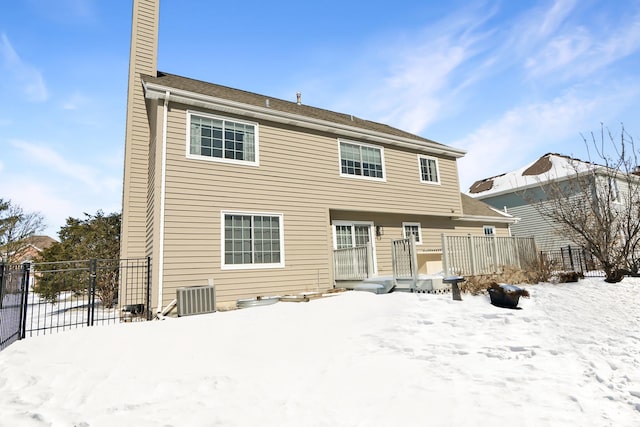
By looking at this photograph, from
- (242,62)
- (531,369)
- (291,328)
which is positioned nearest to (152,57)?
(242,62)

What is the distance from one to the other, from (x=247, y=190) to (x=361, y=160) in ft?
16.8

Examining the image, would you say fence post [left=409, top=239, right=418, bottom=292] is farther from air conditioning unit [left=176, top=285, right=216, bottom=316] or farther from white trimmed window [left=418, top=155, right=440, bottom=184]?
white trimmed window [left=418, top=155, right=440, bottom=184]

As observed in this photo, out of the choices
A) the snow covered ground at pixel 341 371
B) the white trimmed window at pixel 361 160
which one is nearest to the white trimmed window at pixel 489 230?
the white trimmed window at pixel 361 160

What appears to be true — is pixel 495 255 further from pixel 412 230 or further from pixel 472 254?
pixel 412 230

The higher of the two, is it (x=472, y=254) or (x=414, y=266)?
(x=472, y=254)

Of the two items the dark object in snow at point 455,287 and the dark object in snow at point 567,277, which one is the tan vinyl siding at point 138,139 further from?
the dark object in snow at point 567,277

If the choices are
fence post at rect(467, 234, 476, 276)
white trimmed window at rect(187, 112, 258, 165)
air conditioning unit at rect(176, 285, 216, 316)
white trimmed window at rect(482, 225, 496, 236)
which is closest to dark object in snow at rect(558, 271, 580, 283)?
fence post at rect(467, 234, 476, 276)

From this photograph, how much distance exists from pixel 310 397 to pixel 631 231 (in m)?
14.7

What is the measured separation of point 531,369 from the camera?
442 centimetres

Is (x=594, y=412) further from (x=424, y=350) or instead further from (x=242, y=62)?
(x=242, y=62)

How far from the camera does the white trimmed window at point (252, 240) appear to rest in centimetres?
1009

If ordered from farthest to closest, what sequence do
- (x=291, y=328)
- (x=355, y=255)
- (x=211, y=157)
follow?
1. (x=355, y=255)
2. (x=211, y=157)
3. (x=291, y=328)

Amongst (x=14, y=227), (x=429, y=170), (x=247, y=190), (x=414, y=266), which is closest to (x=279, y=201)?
(x=247, y=190)

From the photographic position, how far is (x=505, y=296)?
784 cm
